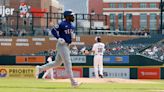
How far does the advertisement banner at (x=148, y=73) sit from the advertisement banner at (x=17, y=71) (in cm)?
666

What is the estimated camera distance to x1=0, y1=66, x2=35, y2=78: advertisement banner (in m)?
31.9

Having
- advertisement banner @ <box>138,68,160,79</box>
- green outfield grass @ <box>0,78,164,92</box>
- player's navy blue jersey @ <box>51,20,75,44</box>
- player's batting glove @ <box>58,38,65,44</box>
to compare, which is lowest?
advertisement banner @ <box>138,68,160,79</box>

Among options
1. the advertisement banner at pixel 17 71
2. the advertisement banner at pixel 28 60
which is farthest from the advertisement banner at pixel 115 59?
the advertisement banner at pixel 17 71

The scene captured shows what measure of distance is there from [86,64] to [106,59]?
1.40 m

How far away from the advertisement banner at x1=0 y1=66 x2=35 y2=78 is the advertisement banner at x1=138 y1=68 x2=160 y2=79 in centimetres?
666

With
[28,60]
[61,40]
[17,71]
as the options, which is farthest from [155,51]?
Result: [61,40]

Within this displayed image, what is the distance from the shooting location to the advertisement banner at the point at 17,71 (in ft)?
105

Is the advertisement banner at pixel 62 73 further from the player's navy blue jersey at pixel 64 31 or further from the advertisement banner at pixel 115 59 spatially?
the player's navy blue jersey at pixel 64 31

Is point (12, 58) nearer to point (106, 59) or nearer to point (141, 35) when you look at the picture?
point (106, 59)

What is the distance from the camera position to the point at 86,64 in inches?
1326

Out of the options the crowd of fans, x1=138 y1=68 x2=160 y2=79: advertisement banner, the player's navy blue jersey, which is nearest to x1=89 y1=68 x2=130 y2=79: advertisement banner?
x1=138 y1=68 x2=160 y2=79: advertisement banner

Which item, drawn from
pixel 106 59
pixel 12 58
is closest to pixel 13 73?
pixel 12 58

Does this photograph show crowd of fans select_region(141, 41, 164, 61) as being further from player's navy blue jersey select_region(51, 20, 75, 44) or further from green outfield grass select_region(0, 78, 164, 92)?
player's navy blue jersey select_region(51, 20, 75, 44)

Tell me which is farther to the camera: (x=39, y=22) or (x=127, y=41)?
(x=39, y=22)
